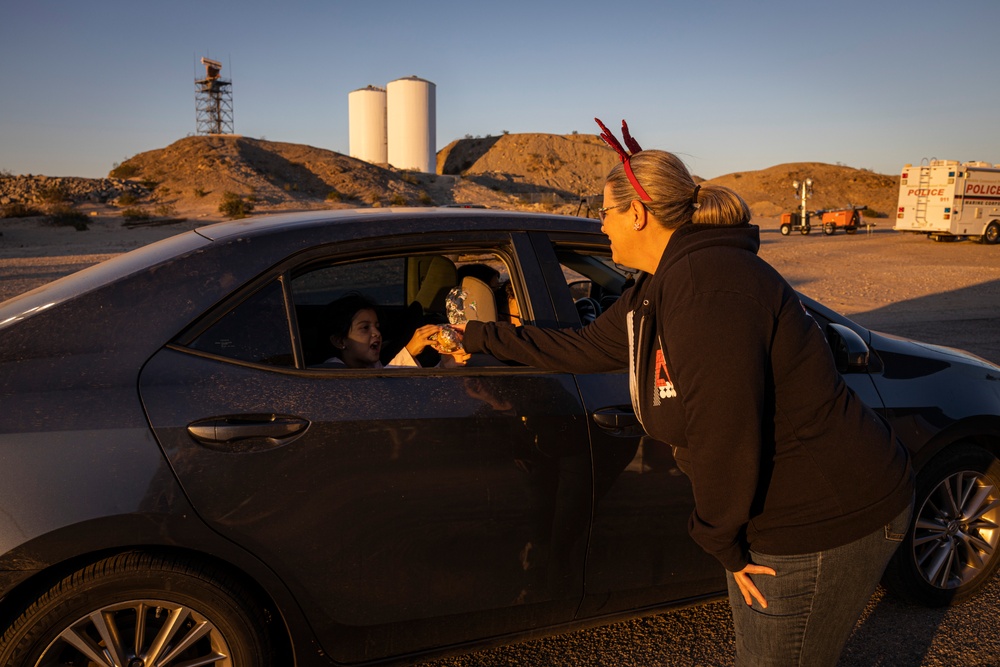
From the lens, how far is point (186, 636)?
2.27m

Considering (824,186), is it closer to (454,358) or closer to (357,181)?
(357,181)

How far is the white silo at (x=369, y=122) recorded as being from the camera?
61.6 meters

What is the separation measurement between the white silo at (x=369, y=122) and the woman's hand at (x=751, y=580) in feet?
203

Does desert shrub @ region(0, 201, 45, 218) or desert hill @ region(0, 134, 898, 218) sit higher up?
desert hill @ region(0, 134, 898, 218)

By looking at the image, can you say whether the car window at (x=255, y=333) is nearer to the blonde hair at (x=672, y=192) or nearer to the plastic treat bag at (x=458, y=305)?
the plastic treat bag at (x=458, y=305)

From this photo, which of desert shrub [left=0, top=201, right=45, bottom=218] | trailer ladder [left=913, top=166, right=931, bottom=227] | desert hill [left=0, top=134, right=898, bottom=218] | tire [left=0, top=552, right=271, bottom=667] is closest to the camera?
tire [left=0, top=552, right=271, bottom=667]

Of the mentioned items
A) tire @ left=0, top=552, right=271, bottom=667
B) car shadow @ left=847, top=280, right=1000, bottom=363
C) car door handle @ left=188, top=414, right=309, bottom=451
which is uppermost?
car door handle @ left=188, top=414, right=309, bottom=451

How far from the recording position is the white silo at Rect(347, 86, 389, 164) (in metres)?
61.6

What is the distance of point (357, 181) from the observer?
169ft

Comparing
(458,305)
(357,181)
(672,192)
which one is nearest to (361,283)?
(458,305)

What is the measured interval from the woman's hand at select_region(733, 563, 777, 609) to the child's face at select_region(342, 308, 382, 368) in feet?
5.65

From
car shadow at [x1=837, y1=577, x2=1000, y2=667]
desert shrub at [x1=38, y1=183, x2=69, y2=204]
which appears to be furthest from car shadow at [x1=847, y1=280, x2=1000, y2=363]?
desert shrub at [x1=38, y1=183, x2=69, y2=204]

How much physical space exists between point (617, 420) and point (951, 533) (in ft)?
5.98

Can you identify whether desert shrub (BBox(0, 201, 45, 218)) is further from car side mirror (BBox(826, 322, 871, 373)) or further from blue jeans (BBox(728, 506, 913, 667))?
blue jeans (BBox(728, 506, 913, 667))
